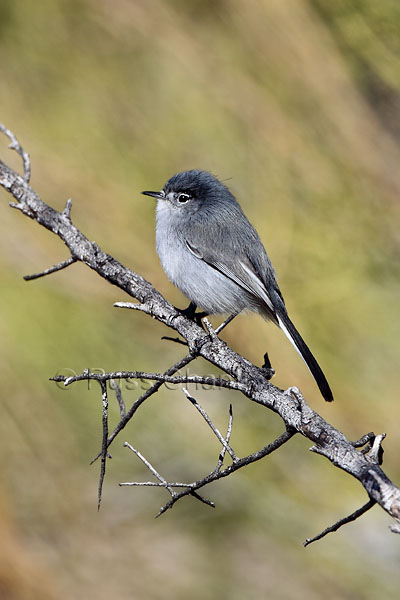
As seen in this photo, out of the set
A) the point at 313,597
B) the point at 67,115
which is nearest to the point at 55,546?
the point at 313,597

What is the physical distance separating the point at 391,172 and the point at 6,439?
261 cm

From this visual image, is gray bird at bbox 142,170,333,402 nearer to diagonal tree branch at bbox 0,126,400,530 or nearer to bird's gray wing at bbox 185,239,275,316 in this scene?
bird's gray wing at bbox 185,239,275,316

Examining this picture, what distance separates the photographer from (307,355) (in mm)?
1955

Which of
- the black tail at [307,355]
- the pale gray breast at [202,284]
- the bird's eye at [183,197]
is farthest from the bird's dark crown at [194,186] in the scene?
the black tail at [307,355]

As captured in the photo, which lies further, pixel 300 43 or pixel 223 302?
pixel 300 43

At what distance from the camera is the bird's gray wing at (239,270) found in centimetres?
213

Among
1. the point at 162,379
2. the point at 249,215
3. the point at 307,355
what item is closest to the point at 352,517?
the point at 162,379

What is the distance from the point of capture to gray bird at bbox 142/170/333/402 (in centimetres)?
215

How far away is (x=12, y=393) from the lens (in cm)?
312

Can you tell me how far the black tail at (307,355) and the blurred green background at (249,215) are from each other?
1144 millimetres

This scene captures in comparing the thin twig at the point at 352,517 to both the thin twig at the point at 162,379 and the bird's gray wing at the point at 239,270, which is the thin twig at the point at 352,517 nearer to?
the thin twig at the point at 162,379

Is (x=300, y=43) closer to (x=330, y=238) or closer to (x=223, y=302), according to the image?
(x=330, y=238)

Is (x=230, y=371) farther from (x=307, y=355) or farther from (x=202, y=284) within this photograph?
(x=202, y=284)

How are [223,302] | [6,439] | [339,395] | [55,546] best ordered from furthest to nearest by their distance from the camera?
[339,395] → [6,439] → [55,546] → [223,302]
